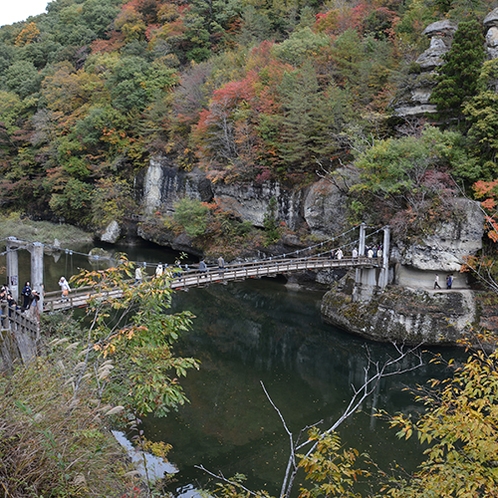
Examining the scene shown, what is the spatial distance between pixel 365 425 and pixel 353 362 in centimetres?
489

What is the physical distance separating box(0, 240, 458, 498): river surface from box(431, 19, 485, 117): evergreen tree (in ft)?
34.7

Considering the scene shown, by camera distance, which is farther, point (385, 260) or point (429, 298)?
point (385, 260)

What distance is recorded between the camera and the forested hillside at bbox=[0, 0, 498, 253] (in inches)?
819

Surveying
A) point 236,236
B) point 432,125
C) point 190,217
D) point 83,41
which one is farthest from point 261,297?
Result: point 83,41

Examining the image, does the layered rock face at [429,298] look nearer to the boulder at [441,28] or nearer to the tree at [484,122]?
the tree at [484,122]

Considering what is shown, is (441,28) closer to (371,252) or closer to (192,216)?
(371,252)

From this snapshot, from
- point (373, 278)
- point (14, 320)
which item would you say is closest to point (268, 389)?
point (14, 320)

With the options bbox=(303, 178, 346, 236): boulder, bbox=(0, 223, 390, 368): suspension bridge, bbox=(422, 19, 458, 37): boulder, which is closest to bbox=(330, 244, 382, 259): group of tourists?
bbox=(0, 223, 390, 368): suspension bridge

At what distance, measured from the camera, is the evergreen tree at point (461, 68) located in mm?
20891

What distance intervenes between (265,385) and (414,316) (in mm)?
6948

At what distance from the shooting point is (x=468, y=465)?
15.3ft

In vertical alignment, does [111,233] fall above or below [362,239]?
below

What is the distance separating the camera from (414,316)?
19.3m

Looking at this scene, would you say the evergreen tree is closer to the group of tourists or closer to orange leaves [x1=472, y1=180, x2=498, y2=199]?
orange leaves [x1=472, y1=180, x2=498, y2=199]
